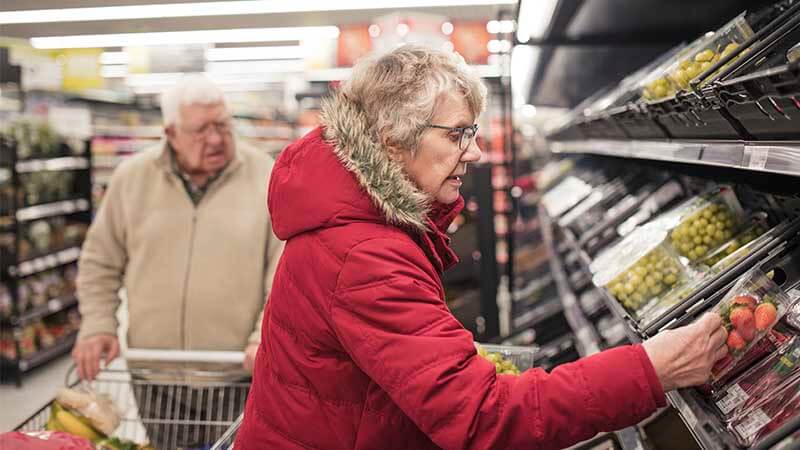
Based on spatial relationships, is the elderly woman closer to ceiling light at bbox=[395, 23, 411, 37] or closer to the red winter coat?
the red winter coat

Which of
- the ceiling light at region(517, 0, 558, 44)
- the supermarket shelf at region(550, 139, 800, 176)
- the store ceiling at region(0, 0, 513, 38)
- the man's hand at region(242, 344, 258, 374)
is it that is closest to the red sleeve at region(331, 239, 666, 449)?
the supermarket shelf at region(550, 139, 800, 176)

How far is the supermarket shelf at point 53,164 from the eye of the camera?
268 inches

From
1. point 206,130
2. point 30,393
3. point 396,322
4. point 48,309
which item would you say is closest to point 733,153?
point 396,322

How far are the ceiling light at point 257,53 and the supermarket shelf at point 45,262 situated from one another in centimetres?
822

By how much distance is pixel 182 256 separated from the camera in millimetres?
3006

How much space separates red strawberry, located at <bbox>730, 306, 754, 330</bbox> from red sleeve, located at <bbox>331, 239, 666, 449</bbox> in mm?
241

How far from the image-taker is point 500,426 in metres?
1.37

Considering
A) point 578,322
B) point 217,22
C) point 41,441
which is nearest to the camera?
point 41,441

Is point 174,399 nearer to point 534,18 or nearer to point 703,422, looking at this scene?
point 703,422

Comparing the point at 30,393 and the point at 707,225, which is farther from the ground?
the point at 707,225

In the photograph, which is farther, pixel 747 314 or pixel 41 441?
pixel 41 441

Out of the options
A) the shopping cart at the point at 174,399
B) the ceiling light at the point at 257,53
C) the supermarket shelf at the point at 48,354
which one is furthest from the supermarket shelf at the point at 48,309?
the ceiling light at the point at 257,53

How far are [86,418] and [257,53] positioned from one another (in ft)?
45.1

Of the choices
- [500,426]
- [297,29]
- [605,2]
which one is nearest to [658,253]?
[500,426]
